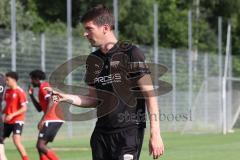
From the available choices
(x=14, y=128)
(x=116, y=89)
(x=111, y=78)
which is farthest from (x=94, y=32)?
(x=14, y=128)

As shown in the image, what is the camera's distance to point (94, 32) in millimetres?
6746

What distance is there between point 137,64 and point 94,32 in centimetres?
48

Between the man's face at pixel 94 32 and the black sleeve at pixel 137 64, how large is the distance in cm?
32

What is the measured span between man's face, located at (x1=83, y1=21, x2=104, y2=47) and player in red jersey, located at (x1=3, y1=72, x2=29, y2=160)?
8.77m

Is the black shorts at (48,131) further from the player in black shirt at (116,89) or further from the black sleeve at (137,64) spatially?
the black sleeve at (137,64)

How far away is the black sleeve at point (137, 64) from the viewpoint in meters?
6.79

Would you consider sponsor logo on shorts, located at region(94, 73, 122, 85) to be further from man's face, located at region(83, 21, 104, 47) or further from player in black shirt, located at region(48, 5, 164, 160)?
man's face, located at region(83, 21, 104, 47)

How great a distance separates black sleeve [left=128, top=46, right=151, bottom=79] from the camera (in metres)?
6.79

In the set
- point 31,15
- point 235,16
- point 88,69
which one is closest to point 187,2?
point 235,16

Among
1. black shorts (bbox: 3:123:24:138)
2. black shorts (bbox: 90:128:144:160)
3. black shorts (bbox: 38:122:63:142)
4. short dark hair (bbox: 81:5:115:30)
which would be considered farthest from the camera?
black shorts (bbox: 3:123:24:138)

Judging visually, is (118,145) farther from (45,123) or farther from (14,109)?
(14,109)

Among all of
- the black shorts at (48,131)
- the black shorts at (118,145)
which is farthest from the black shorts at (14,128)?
the black shorts at (118,145)

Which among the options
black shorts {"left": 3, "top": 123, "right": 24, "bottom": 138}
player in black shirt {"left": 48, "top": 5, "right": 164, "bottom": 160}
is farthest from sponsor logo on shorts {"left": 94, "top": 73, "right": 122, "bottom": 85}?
black shorts {"left": 3, "top": 123, "right": 24, "bottom": 138}

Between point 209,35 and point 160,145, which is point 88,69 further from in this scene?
point 209,35
